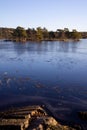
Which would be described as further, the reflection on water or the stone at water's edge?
the reflection on water

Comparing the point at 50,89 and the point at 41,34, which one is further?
the point at 41,34

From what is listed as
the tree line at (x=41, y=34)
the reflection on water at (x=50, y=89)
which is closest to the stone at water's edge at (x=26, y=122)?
the reflection on water at (x=50, y=89)

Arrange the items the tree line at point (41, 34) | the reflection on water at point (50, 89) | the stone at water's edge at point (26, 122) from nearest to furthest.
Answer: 1. the stone at water's edge at point (26, 122)
2. the reflection on water at point (50, 89)
3. the tree line at point (41, 34)

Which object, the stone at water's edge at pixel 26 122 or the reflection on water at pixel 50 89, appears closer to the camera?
the stone at water's edge at pixel 26 122

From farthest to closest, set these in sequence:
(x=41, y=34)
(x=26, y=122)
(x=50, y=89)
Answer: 1. (x=41, y=34)
2. (x=50, y=89)
3. (x=26, y=122)

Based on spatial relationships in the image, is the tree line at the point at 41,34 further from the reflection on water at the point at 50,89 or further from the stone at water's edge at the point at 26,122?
the stone at water's edge at the point at 26,122

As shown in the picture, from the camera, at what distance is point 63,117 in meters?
17.1

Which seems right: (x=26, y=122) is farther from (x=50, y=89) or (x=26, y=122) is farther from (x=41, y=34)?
(x=41, y=34)

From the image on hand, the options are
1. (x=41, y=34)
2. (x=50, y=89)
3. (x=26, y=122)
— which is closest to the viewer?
(x=26, y=122)

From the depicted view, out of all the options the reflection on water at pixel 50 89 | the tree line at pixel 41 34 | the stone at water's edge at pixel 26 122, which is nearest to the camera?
the stone at water's edge at pixel 26 122

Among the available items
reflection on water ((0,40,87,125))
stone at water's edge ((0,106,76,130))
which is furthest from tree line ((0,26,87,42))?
stone at water's edge ((0,106,76,130))

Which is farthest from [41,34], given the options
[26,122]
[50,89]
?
[26,122]

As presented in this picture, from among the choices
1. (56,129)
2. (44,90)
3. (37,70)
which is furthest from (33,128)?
(37,70)

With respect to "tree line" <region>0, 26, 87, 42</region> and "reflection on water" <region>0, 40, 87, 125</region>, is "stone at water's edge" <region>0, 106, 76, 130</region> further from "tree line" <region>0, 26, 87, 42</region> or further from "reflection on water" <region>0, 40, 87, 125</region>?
"tree line" <region>0, 26, 87, 42</region>
